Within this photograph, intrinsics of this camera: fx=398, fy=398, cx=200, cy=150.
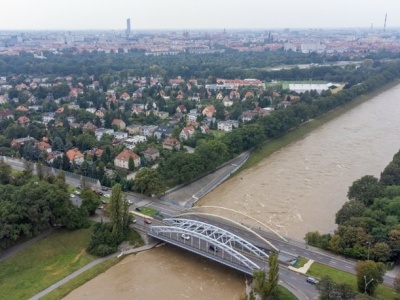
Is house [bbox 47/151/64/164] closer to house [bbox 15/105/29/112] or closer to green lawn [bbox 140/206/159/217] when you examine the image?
green lawn [bbox 140/206/159/217]

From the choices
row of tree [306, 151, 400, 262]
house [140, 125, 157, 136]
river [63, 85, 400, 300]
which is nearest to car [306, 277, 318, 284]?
row of tree [306, 151, 400, 262]

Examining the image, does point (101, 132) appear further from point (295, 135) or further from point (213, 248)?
point (213, 248)

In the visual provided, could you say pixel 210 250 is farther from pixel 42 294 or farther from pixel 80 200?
pixel 80 200

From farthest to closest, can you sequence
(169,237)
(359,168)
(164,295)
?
(359,168) < (169,237) < (164,295)

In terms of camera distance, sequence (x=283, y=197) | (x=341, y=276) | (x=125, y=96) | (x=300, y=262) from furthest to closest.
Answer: (x=125, y=96), (x=283, y=197), (x=300, y=262), (x=341, y=276)

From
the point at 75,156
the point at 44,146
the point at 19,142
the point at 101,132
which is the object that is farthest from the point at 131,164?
the point at 19,142

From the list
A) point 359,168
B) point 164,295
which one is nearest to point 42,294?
point 164,295
